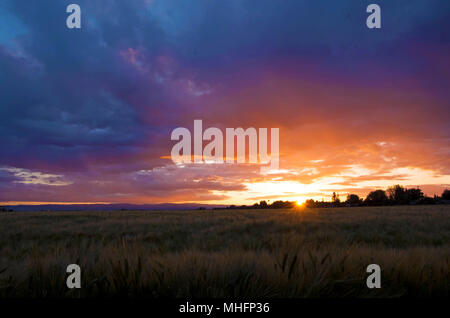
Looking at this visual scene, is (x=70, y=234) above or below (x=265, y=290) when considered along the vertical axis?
below

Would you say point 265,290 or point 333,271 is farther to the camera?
point 333,271

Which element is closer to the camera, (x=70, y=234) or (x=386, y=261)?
(x=386, y=261)

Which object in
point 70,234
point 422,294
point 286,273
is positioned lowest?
point 70,234

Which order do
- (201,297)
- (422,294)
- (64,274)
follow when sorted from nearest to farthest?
(201,297)
(422,294)
(64,274)
